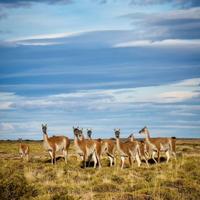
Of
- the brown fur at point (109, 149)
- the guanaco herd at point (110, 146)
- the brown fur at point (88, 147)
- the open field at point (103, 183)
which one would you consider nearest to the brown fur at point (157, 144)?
the guanaco herd at point (110, 146)

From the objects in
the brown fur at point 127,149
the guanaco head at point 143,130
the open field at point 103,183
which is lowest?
the open field at point 103,183

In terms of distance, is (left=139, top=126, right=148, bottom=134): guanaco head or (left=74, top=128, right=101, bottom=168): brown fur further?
(left=139, top=126, right=148, bottom=134): guanaco head

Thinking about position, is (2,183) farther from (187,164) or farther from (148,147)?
(148,147)

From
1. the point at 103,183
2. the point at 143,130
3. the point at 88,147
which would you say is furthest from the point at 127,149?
the point at 103,183

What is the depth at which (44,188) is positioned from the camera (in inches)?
617

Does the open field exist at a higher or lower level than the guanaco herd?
lower

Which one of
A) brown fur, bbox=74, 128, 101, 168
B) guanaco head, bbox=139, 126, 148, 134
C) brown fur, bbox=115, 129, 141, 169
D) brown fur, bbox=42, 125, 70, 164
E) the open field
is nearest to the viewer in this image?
the open field

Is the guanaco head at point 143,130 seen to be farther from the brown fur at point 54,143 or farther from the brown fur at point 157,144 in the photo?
the brown fur at point 54,143

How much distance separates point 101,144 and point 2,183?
1323 centimetres

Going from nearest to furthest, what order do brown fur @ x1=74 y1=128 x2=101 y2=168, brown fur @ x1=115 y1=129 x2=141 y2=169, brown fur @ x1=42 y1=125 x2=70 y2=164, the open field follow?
the open field → brown fur @ x1=115 y1=129 x2=141 y2=169 → brown fur @ x1=74 y1=128 x2=101 y2=168 → brown fur @ x1=42 y1=125 x2=70 y2=164

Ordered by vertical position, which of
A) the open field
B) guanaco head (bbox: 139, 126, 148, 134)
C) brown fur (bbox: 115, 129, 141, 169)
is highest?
guanaco head (bbox: 139, 126, 148, 134)

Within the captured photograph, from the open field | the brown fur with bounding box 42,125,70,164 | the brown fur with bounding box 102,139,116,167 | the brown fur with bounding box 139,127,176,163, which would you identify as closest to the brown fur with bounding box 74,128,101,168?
the brown fur with bounding box 102,139,116,167

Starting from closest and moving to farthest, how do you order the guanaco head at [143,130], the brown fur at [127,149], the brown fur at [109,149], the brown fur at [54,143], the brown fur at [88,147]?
the brown fur at [127,149], the brown fur at [88,147], the brown fur at [109,149], the brown fur at [54,143], the guanaco head at [143,130]

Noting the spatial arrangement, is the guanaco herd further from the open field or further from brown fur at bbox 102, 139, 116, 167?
the open field
